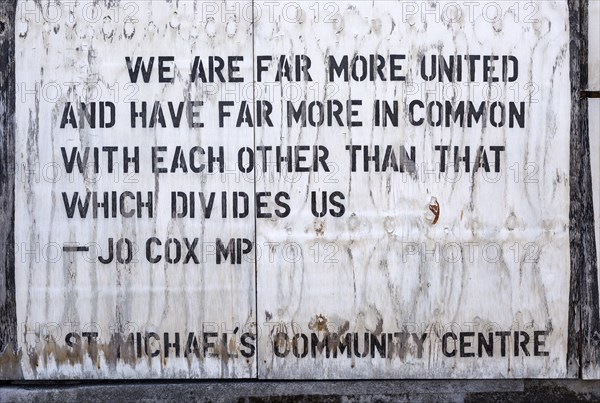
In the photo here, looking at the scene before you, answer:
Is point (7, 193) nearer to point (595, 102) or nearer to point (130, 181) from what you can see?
point (130, 181)

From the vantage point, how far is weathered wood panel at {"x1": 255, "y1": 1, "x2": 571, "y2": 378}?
399 cm

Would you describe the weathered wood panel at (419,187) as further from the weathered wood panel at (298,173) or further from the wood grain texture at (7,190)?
the wood grain texture at (7,190)

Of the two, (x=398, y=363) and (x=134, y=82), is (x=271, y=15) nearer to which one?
(x=134, y=82)

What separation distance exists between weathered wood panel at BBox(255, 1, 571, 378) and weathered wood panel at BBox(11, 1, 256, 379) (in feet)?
0.65

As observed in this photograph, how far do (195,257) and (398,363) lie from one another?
1.11m

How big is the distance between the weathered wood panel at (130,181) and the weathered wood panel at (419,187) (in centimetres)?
20

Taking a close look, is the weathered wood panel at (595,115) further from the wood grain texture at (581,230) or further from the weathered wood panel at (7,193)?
the weathered wood panel at (7,193)

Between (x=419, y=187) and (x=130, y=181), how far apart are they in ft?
4.57

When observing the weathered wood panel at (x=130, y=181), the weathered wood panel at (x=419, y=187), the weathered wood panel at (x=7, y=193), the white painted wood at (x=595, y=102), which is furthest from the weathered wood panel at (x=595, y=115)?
the weathered wood panel at (x=7, y=193)

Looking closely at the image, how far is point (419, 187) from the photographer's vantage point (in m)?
4.00

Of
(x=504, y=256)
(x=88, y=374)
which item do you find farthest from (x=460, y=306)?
(x=88, y=374)

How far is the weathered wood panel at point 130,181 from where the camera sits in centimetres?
400

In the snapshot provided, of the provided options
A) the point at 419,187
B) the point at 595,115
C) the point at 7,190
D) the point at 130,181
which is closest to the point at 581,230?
the point at 595,115

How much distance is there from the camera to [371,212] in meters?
4.01
